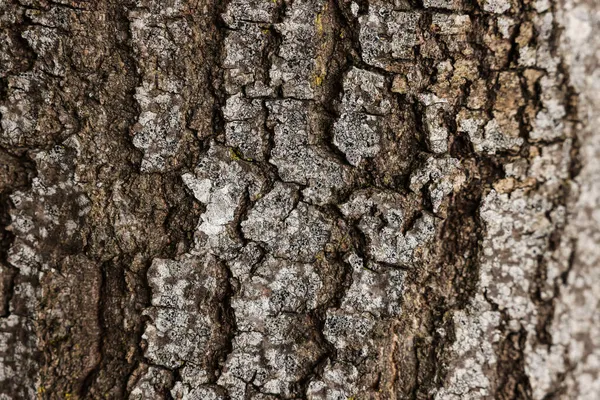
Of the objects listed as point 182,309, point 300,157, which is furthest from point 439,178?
point 182,309

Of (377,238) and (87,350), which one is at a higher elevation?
(377,238)

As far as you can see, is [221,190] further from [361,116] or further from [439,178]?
[439,178]

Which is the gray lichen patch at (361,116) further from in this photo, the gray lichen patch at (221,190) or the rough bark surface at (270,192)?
the gray lichen patch at (221,190)

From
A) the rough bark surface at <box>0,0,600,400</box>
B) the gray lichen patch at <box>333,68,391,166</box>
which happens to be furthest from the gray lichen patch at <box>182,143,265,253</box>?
the gray lichen patch at <box>333,68,391,166</box>

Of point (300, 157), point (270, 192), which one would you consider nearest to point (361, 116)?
point (300, 157)

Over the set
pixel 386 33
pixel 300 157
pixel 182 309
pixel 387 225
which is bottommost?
pixel 182 309

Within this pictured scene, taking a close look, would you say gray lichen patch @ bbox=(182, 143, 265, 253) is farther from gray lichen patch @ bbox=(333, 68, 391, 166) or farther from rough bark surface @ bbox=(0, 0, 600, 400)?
gray lichen patch @ bbox=(333, 68, 391, 166)

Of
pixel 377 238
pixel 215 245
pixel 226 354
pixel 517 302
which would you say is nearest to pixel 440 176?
pixel 377 238

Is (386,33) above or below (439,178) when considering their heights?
above

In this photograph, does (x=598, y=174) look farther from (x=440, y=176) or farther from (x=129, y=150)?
(x=129, y=150)
